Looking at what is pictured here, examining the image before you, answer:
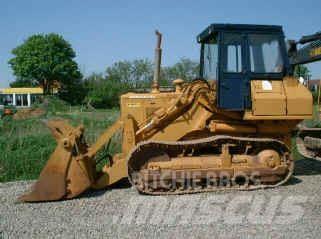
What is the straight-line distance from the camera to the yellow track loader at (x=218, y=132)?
22.6ft

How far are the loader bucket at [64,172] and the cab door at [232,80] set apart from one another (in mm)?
2584

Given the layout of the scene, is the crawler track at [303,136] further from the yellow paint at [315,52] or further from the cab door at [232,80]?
the cab door at [232,80]

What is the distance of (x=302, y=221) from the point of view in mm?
5410

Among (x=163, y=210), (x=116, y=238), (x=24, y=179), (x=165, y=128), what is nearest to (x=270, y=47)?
(x=165, y=128)

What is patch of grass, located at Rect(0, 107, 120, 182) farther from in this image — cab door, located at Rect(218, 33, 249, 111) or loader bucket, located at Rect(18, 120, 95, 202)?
cab door, located at Rect(218, 33, 249, 111)

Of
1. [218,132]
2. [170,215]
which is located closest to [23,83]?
[218,132]

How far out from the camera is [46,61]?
65750 mm

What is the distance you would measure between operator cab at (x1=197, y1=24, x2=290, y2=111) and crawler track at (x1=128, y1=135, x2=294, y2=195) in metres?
0.69

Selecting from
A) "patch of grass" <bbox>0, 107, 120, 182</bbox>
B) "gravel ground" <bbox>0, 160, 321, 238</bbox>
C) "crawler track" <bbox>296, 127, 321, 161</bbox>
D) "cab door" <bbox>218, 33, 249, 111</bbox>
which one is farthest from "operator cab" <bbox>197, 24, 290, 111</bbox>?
"patch of grass" <bbox>0, 107, 120, 182</bbox>

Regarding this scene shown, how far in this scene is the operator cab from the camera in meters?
7.00

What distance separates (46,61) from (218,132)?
2464 inches

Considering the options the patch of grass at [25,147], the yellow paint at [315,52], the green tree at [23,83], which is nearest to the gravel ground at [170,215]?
the patch of grass at [25,147]

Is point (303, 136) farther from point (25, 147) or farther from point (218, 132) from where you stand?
point (25, 147)

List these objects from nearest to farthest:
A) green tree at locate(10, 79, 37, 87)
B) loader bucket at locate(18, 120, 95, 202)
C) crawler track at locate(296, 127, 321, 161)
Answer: loader bucket at locate(18, 120, 95, 202)
crawler track at locate(296, 127, 321, 161)
green tree at locate(10, 79, 37, 87)
